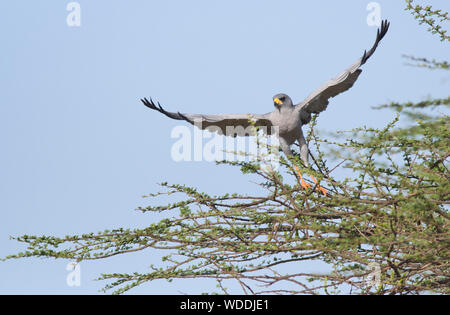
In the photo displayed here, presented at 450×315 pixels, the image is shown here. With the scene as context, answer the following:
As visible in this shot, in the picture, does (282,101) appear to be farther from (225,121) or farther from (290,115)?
(225,121)

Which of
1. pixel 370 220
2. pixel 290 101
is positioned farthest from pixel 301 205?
pixel 290 101

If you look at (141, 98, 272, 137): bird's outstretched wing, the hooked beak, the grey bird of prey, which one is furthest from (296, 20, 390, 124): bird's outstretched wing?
(141, 98, 272, 137): bird's outstretched wing

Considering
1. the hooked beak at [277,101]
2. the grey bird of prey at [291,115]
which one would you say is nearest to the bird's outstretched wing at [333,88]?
the grey bird of prey at [291,115]

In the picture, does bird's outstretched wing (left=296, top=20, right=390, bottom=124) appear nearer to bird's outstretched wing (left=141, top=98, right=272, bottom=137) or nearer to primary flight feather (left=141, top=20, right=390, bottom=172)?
primary flight feather (left=141, top=20, right=390, bottom=172)

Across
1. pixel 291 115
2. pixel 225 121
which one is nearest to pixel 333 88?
pixel 291 115

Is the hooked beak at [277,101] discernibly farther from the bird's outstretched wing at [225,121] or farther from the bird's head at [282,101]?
the bird's outstretched wing at [225,121]

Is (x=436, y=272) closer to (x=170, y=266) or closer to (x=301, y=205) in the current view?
(x=301, y=205)

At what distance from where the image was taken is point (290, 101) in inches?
225

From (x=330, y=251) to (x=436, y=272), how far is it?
0.95 m

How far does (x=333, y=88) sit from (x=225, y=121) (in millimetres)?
1062

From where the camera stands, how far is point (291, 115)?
564 centimetres

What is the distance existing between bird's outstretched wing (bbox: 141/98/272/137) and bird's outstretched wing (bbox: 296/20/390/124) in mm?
378

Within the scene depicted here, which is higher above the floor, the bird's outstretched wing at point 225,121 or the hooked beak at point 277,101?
the hooked beak at point 277,101

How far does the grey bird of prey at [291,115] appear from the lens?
5512 millimetres
